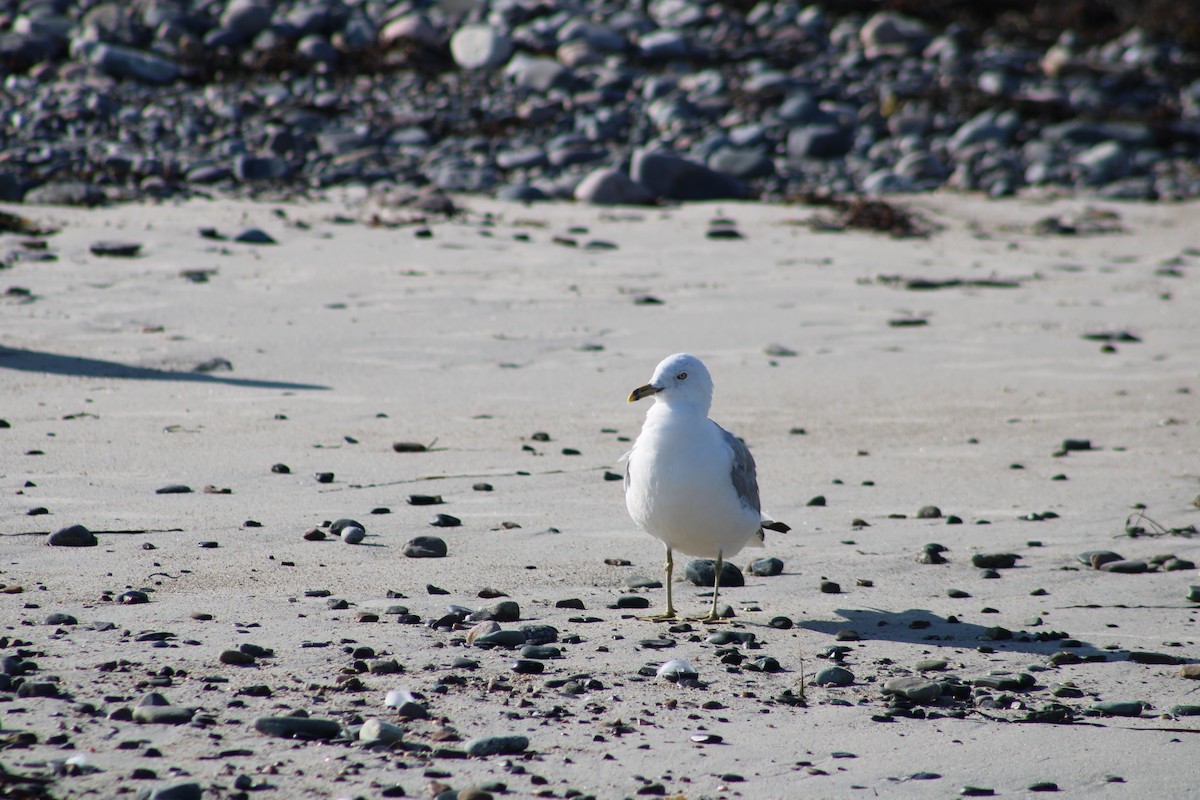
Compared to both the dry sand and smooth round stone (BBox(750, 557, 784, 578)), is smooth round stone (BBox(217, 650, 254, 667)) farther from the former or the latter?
smooth round stone (BBox(750, 557, 784, 578))

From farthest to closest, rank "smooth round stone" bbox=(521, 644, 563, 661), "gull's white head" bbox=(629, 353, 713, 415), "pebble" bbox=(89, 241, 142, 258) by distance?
"pebble" bbox=(89, 241, 142, 258) < "gull's white head" bbox=(629, 353, 713, 415) < "smooth round stone" bbox=(521, 644, 563, 661)

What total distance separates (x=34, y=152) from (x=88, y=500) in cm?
1048

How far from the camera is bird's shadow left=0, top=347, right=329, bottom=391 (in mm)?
8406

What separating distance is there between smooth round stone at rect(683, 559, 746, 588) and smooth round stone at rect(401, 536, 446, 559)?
1.09 metres

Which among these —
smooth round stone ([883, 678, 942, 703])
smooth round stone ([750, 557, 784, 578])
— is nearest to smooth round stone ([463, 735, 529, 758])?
smooth round stone ([883, 678, 942, 703])

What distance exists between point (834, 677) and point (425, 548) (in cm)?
195

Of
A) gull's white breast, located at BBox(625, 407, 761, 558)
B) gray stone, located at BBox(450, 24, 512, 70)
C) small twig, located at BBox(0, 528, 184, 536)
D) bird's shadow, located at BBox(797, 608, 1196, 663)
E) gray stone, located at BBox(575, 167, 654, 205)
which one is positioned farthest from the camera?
gray stone, located at BBox(450, 24, 512, 70)

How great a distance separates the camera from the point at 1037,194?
18203 millimetres

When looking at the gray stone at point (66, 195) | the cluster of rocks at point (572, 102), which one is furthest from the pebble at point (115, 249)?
the cluster of rocks at point (572, 102)

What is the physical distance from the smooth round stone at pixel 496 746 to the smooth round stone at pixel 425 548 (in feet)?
6.43

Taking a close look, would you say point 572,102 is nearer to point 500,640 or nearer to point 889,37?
point 889,37

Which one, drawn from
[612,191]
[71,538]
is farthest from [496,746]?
[612,191]

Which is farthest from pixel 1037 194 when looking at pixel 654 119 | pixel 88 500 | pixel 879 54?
pixel 88 500

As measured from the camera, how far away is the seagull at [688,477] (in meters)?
5.21
